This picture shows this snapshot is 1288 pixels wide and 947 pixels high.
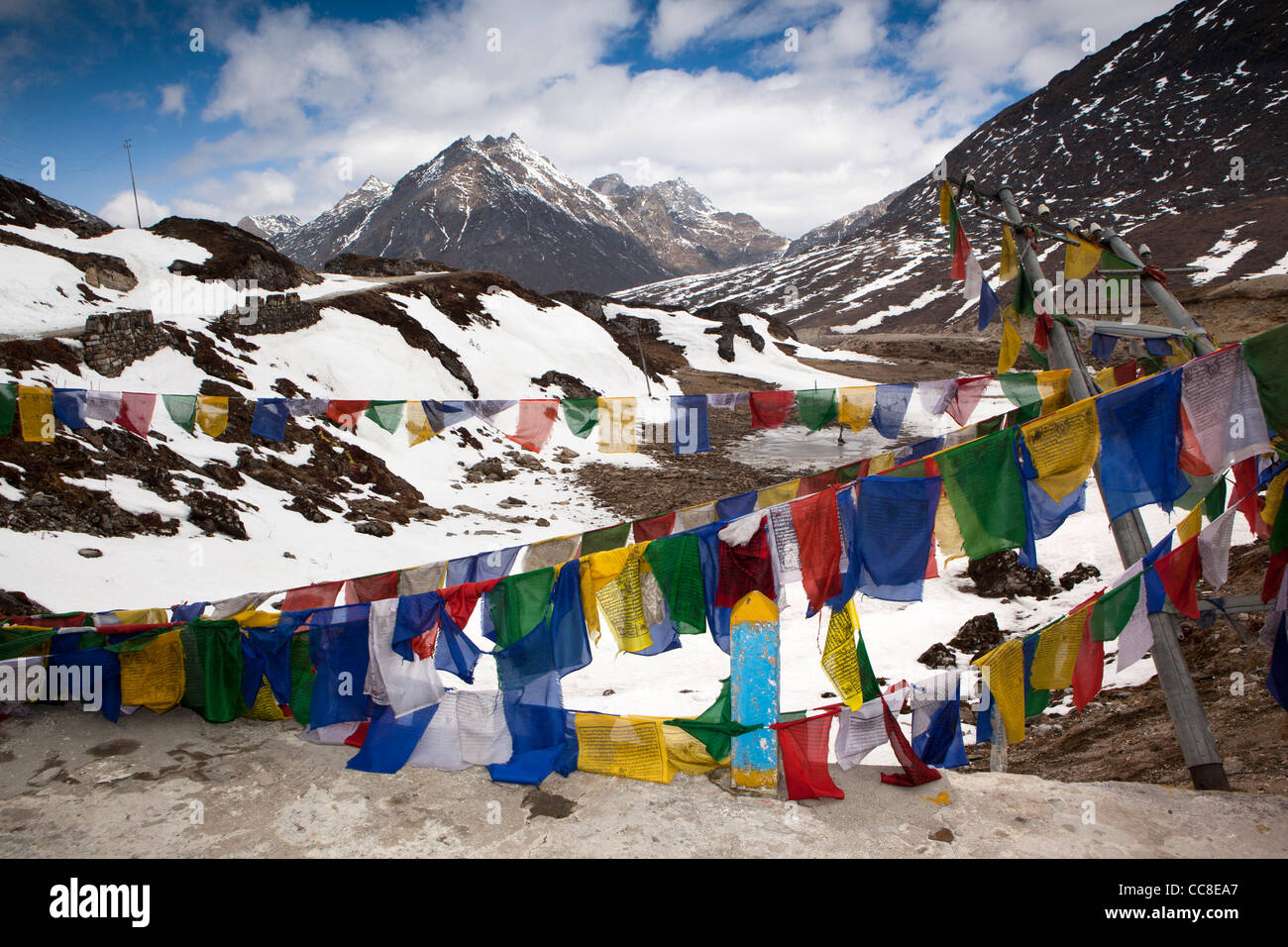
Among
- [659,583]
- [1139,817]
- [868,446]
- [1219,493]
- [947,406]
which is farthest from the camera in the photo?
[868,446]

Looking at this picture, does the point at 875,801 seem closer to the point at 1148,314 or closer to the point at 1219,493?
the point at 1219,493

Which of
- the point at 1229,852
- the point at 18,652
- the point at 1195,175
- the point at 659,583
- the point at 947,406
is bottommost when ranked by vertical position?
the point at 1229,852

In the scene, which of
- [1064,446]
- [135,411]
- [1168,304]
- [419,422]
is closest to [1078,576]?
[1168,304]

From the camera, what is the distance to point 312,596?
9.85 meters

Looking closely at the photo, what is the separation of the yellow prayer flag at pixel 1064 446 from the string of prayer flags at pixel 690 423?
7.54m

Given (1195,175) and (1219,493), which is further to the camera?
(1195,175)

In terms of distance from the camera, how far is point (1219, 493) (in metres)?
8.38

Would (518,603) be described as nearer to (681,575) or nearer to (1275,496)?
(681,575)

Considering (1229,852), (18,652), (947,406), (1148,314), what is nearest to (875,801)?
(1229,852)

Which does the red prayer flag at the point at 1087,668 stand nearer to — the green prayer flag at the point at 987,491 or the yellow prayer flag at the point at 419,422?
the green prayer flag at the point at 987,491

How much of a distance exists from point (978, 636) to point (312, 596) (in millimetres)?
10647

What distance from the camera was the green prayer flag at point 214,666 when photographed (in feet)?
24.4
